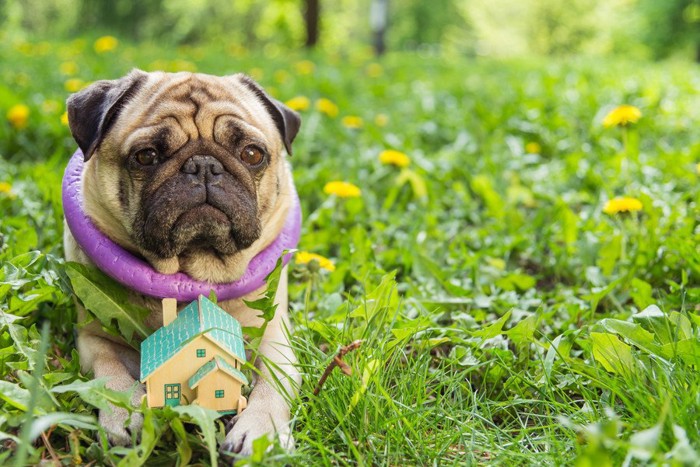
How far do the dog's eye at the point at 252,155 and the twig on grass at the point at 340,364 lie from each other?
928 mm

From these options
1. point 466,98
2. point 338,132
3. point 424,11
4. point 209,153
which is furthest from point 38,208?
point 424,11

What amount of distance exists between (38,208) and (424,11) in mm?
36938

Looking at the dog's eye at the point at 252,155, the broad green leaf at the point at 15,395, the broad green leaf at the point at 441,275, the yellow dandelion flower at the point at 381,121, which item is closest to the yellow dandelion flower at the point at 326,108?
the yellow dandelion flower at the point at 381,121

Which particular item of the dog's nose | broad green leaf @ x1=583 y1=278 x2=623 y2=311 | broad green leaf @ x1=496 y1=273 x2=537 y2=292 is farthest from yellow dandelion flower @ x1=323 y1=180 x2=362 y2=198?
broad green leaf @ x1=583 y1=278 x2=623 y2=311

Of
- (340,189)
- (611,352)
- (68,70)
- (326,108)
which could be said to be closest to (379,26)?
(68,70)

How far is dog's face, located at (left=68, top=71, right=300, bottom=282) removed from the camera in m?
2.49

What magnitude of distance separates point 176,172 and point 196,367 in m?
0.76

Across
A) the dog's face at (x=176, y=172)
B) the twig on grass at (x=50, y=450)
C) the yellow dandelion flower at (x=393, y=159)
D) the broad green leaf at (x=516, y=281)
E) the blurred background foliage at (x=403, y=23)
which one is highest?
the dog's face at (x=176, y=172)

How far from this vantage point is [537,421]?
7.50 ft

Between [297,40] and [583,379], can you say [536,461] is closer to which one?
[583,379]

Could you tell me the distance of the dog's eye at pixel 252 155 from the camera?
2730mm

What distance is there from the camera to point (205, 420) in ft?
6.36

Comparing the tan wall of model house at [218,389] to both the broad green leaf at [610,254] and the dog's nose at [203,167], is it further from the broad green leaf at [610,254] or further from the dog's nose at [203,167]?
the broad green leaf at [610,254]

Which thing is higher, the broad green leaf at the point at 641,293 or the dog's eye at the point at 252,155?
the dog's eye at the point at 252,155
